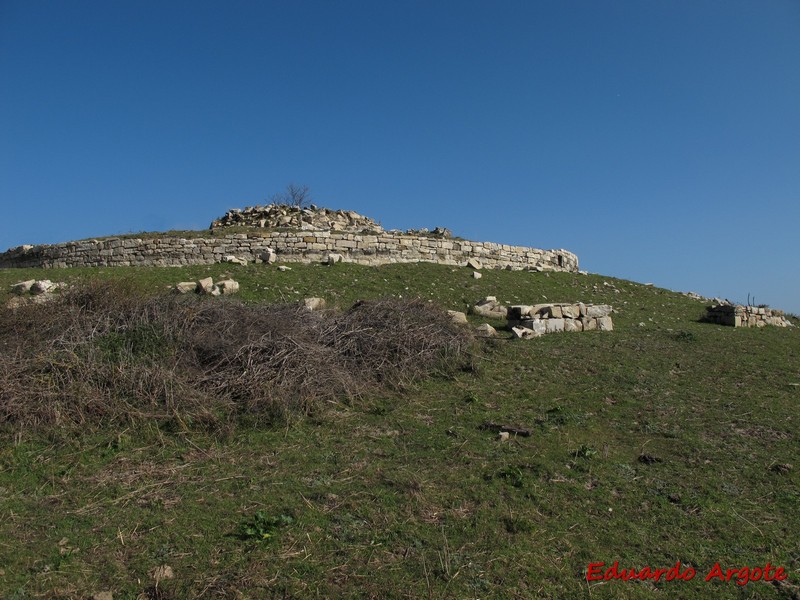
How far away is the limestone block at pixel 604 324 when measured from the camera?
14365 mm

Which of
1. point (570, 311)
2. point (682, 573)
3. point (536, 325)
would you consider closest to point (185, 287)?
point (536, 325)

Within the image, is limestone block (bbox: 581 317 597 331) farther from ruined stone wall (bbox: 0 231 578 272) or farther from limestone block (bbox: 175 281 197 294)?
limestone block (bbox: 175 281 197 294)

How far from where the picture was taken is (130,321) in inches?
338

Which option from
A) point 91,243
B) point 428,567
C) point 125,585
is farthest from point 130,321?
point 91,243

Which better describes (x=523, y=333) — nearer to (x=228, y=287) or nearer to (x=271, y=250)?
(x=228, y=287)

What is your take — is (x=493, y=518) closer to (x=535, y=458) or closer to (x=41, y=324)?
(x=535, y=458)

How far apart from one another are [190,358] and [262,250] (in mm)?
11467

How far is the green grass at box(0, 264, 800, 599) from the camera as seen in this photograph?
14.9ft

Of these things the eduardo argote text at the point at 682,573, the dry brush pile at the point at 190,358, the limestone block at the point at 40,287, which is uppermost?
the limestone block at the point at 40,287

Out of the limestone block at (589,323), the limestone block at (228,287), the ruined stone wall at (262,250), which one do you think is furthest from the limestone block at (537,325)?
the ruined stone wall at (262,250)

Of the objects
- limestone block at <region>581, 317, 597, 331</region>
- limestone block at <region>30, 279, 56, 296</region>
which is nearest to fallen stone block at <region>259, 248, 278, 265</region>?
limestone block at <region>30, 279, 56, 296</region>

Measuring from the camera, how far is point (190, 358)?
8.19 meters

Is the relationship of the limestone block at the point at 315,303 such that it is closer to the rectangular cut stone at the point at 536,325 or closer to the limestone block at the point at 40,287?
the rectangular cut stone at the point at 536,325

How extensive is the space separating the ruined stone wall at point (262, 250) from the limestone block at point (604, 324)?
7.64 meters
